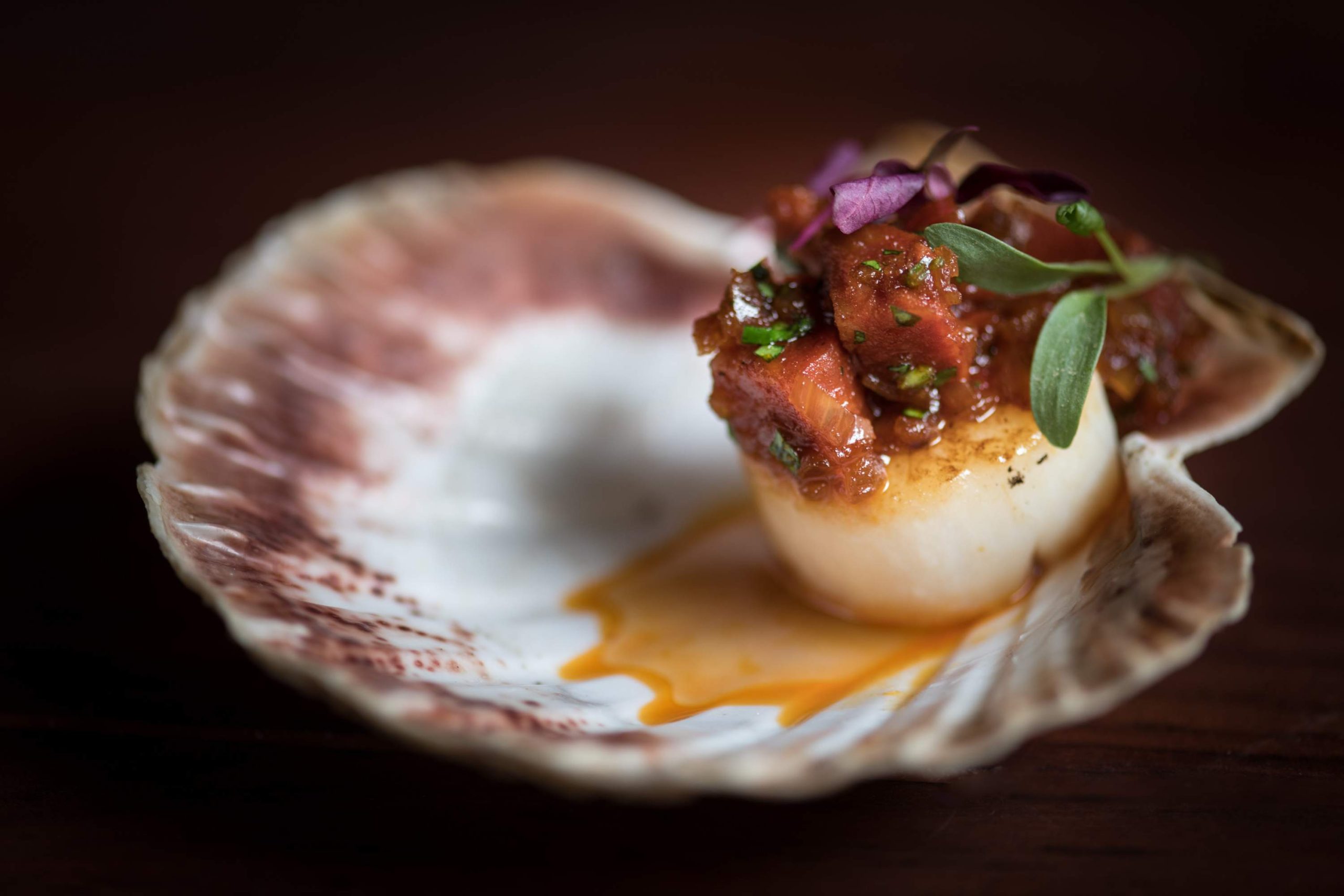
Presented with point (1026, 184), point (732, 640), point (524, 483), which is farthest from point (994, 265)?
point (524, 483)

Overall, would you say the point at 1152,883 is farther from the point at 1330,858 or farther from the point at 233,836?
the point at 233,836

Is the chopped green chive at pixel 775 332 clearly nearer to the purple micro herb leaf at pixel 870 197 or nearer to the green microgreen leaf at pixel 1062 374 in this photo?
the purple micro herb leaf at pixel 870 197

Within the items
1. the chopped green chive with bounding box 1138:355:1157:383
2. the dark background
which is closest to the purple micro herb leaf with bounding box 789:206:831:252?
the chopped green chive with bounding box 1138:355:1157:383

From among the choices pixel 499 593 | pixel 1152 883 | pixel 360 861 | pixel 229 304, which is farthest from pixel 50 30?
pixel 1152 883

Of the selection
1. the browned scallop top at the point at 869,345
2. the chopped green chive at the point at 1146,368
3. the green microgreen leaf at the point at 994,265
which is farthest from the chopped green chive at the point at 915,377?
the chopped green chive at the point at 1146,368

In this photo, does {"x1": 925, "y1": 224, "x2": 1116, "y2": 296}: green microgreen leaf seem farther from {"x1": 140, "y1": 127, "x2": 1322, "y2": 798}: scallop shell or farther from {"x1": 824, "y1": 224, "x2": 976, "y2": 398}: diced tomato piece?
{"x1": 140, "y1": 127, "x2": 1322, "y2": 798}: scallop shell

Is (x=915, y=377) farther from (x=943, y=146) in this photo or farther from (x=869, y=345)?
(x=943, y=146)

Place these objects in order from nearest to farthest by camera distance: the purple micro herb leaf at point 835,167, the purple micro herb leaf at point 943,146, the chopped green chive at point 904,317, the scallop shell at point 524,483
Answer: the scallop shell at point 524,483 < the chopped green chive at point 904,317 < the purple micro herb leaf at point 943,146 < the purple micro herb leaf at point 835,167
